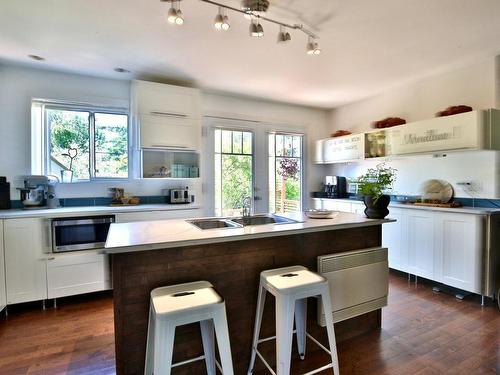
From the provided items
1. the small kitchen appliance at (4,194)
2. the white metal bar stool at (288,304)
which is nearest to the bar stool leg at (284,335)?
the white metal bar stool at (288,304)

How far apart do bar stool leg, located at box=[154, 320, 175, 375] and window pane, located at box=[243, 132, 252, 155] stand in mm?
3302

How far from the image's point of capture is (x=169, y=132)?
3.41m

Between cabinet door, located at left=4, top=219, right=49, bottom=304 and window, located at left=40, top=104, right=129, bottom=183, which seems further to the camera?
window, located at left=40, top=104, right=129, bottom=183

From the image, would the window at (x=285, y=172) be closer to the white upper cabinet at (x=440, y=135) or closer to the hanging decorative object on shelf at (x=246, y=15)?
the white upper cabinet at (x=440, y=135)

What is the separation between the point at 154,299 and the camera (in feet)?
4.54

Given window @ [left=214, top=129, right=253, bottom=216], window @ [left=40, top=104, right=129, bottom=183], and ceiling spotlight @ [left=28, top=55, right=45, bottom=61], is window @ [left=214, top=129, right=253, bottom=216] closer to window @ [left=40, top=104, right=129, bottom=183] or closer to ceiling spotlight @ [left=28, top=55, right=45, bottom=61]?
window @ [left=40, top=104, right=129, bottom=183]

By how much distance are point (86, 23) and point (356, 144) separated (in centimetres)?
356

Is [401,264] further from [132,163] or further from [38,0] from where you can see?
[38,0]

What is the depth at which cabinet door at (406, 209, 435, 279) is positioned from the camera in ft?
Answer: 10.2

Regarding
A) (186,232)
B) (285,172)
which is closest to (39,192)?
(186,232)

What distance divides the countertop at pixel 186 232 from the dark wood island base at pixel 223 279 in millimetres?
85

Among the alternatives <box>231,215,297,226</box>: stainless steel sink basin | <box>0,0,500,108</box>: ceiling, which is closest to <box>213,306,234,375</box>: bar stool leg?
<box>231,215,297,226</box>: stainless steel sink basin

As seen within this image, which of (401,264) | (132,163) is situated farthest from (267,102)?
(401,264)

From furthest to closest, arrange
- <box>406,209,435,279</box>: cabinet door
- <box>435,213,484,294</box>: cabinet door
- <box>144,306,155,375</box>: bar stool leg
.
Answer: <box>406,209,435,279</box>: cabinet door < <box>435,213,484,294</box>: cabinet door < <box>144,306,155,375</box>: bar stool leg
